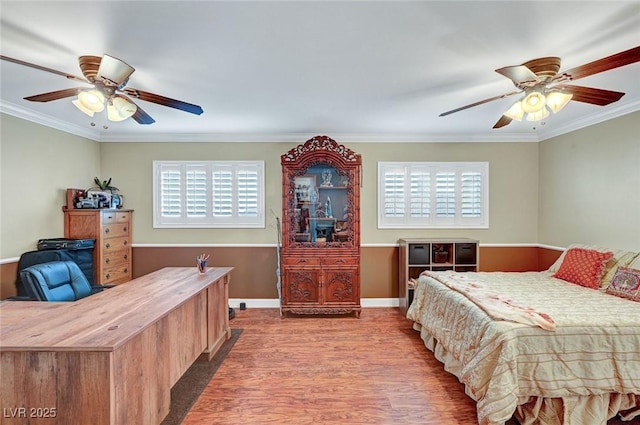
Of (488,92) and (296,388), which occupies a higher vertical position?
(488,92)

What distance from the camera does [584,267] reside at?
3350 millimetres

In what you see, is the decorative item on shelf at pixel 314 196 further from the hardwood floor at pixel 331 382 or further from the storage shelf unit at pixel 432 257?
the hardwood floor at pixel 331 382

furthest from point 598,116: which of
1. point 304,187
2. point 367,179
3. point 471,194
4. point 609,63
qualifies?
point 304,187

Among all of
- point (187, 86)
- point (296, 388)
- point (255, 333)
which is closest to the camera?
point (296, 388)

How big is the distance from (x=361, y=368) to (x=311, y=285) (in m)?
1.45

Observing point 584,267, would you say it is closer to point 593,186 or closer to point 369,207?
point 593,186

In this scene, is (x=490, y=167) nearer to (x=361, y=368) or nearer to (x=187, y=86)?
(x=361, y=368)

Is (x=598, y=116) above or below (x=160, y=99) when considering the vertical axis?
above

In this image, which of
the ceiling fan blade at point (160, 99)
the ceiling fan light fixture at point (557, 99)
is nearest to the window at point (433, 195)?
the ceiling fan light fixture at point (557, 99)

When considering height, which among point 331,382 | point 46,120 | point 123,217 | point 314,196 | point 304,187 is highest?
point 46,120

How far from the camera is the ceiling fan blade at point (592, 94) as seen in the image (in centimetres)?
221

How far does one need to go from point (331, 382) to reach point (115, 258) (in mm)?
3383

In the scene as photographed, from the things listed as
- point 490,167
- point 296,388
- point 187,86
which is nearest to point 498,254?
point 490,167

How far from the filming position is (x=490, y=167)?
4781 mm
